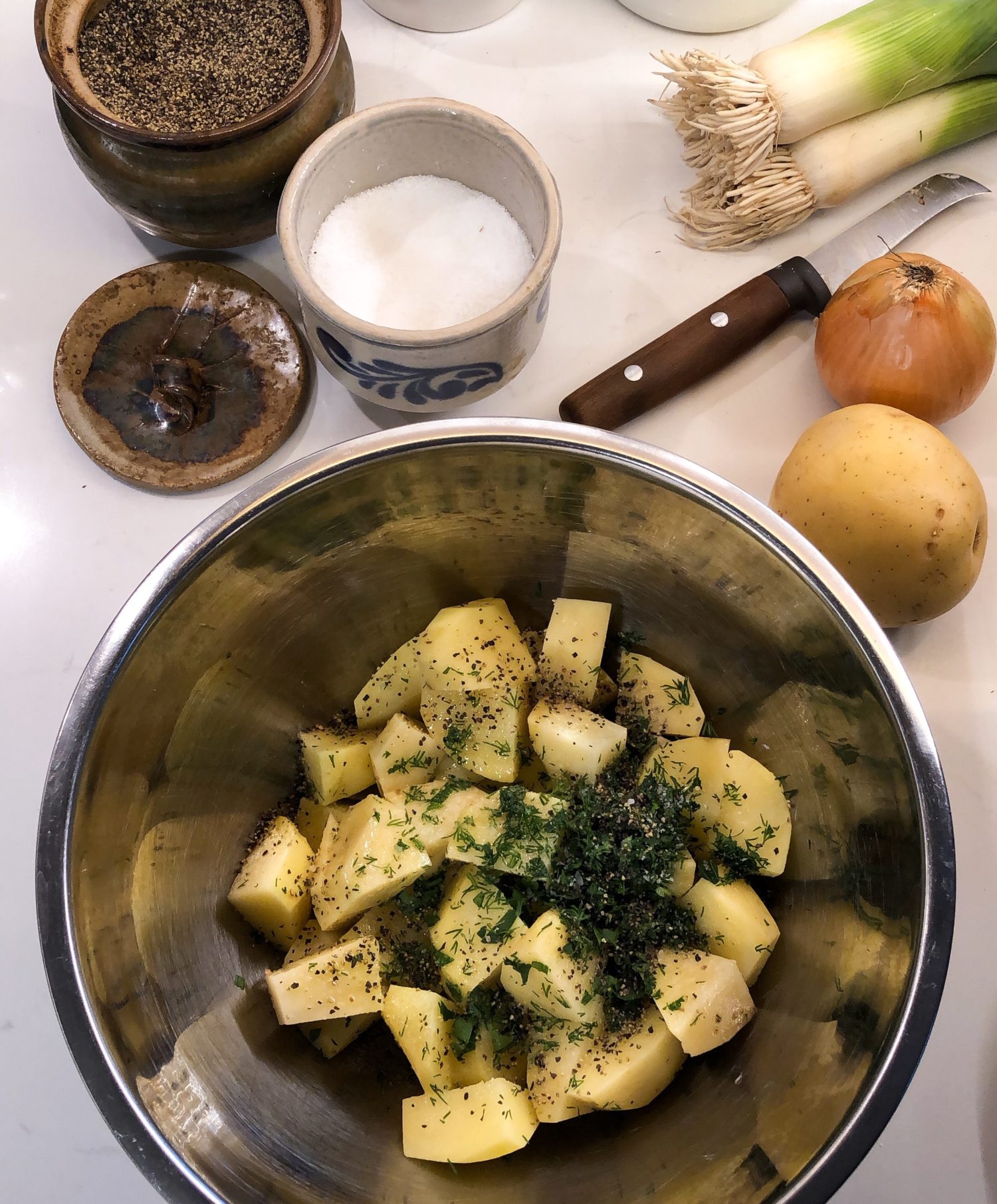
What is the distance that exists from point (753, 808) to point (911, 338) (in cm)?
59

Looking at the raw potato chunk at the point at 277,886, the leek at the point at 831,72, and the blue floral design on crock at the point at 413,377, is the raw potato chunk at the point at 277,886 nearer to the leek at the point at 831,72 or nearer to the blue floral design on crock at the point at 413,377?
the blue floral design on crock at the point at 413,377

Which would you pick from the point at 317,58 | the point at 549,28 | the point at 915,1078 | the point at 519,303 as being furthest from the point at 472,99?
the point at 915,1078

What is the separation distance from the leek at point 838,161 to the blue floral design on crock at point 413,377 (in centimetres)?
45

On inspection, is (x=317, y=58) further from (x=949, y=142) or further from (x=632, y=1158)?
(x=632, y=1158)

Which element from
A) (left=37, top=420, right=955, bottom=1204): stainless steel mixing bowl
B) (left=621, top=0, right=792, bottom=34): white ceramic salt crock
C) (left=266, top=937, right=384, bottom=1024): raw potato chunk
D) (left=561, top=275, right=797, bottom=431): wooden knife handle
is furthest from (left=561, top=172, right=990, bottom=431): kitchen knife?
(left=266, top=937, right=384, bottom=1024): raw potato chunk

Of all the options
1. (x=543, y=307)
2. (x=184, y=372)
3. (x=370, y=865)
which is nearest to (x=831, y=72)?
(x=543, y=307)

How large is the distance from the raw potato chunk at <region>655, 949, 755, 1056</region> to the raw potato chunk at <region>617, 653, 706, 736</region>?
247mm

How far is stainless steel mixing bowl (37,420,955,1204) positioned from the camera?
0.82 metres

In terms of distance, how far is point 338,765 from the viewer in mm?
1061

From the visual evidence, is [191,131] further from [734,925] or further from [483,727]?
[734,925]

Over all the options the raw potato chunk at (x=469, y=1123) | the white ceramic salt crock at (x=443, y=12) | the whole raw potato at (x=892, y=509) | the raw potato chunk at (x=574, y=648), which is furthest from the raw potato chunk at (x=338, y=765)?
the white ceramic salt crock at (x=443, y=12)

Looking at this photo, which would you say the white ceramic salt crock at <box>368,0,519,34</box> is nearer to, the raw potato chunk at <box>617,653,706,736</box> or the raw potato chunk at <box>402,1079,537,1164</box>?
the raw potato chunk at <box>617,653,706,736</box>

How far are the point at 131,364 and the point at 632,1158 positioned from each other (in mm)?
1092

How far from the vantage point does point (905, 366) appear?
114cm
